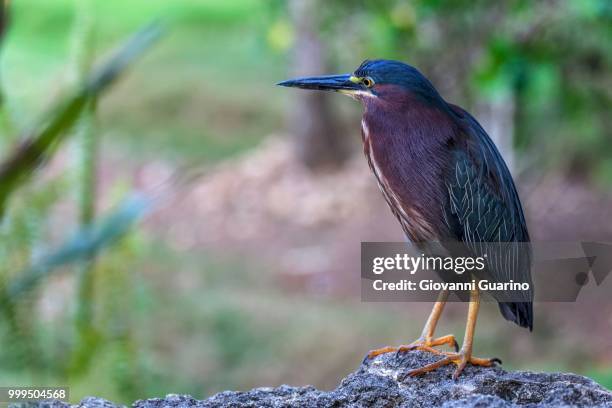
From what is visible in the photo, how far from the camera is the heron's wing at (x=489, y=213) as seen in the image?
7.94 feet

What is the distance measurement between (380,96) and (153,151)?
9.04 m

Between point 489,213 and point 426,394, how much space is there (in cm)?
52

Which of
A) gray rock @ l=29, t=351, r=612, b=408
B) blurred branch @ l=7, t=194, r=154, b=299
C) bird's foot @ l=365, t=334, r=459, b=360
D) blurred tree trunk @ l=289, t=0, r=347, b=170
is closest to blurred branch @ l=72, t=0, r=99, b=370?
bird's foot @ l=365, t=334, r=459, b=360

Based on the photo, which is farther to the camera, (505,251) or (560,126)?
(560,126)

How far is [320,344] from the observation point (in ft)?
21.6

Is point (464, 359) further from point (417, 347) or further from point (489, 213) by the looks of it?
point (489, 213)

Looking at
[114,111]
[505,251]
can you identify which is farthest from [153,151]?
[505,251]

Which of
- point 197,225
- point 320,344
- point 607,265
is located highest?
point 197,225

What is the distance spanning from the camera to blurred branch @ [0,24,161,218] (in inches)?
47.6

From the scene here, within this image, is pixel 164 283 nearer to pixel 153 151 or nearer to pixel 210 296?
pixel 210 296

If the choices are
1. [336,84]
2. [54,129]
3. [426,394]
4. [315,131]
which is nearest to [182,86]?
[315,131]

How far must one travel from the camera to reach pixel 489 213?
2498 mm

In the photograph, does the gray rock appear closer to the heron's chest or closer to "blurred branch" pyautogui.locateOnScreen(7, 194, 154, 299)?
the heron's chest

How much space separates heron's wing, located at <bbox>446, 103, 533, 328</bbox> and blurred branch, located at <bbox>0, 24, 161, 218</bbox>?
1.28 metres
